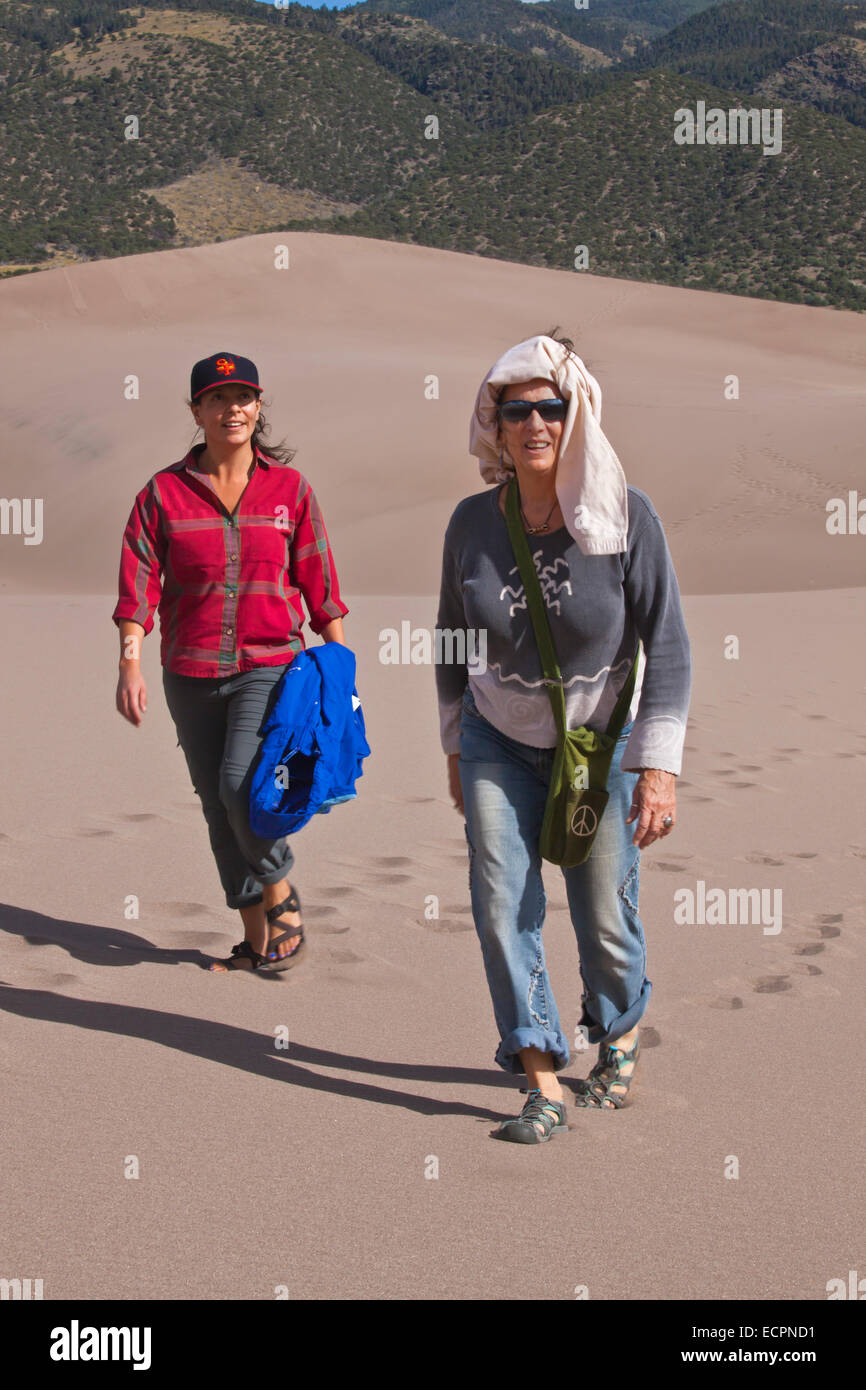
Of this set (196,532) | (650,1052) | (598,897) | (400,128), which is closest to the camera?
(598,897)

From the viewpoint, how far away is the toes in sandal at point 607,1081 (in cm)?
379

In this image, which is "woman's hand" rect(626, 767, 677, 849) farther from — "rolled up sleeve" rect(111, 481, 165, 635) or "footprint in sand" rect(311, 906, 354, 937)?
"footprint in sand" rect(311, 906, 354, 937)

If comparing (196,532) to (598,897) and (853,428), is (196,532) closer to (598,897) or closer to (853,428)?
(598,897)

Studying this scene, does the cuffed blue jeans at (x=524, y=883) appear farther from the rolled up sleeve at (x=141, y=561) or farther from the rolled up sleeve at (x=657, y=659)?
the rolled up sleeve at (x=141, y=561)

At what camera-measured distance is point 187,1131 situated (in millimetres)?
3580

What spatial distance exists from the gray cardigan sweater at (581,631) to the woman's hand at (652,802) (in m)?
0.03

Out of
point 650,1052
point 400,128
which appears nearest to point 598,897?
point 650,1052

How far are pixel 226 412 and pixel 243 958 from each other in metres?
1.67

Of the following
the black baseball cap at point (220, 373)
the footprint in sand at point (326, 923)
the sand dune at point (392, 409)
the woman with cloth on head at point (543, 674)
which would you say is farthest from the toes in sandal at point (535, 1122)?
the sand dune at point (392, 409)

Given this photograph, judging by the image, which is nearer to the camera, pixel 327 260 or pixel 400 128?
pixel 327 260

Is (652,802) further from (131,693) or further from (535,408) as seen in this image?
(131,693)

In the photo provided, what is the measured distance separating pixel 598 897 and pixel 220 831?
156 cm

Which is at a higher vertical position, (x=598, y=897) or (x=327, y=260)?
(x=327, y=260)

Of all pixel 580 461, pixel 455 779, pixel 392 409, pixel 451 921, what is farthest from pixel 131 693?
pixel 392 409
